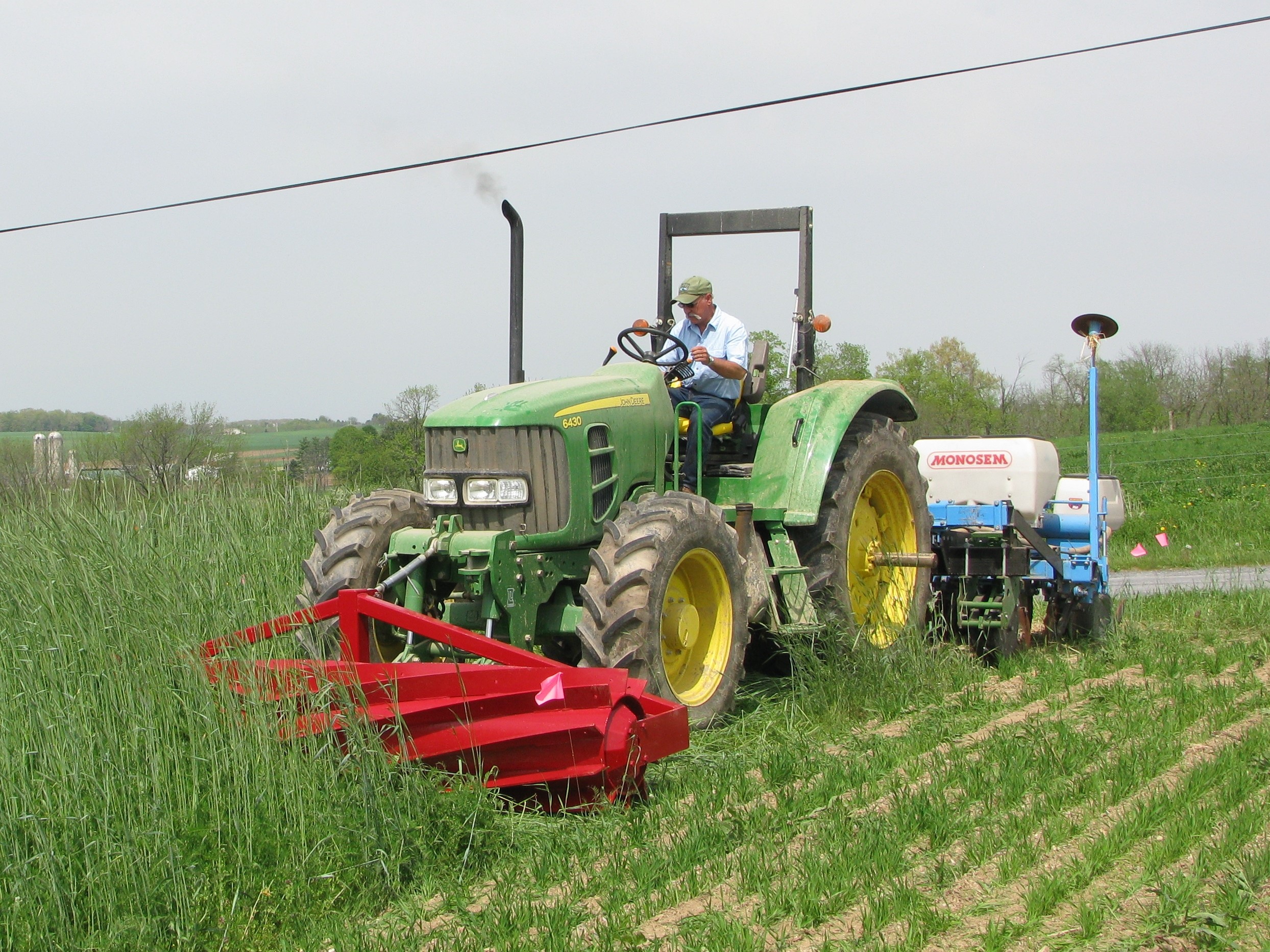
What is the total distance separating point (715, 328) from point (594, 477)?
1.40 metres

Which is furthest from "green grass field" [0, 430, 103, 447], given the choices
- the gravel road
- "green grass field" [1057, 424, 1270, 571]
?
"green grass field" [1057, 424, 1270, 571]

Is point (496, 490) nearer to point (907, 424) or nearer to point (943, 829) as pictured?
point (943, 829)

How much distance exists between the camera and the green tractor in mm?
5363

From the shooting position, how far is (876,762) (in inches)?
193

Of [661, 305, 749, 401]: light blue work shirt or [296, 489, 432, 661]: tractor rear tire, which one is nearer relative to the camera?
[296, 489, 432, 661]: tractor rear tire

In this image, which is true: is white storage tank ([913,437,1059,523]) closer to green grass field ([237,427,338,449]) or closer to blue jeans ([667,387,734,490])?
blue jeans ([667,387,734,490])

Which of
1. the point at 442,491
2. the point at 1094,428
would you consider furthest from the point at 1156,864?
the point at 1094,428

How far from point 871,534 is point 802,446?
1.05m

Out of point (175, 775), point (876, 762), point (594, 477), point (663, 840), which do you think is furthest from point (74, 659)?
point (876, 762)

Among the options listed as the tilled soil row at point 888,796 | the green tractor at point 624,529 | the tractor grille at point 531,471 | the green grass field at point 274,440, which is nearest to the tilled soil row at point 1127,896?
the tilled soil row at point 888,796

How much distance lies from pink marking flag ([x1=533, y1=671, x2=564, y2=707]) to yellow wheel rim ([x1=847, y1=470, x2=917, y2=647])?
2956 mm

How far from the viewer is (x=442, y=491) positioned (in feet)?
19.0

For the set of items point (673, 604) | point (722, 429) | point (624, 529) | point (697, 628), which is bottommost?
point (697, 628)

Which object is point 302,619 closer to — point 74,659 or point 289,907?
point 74,659
